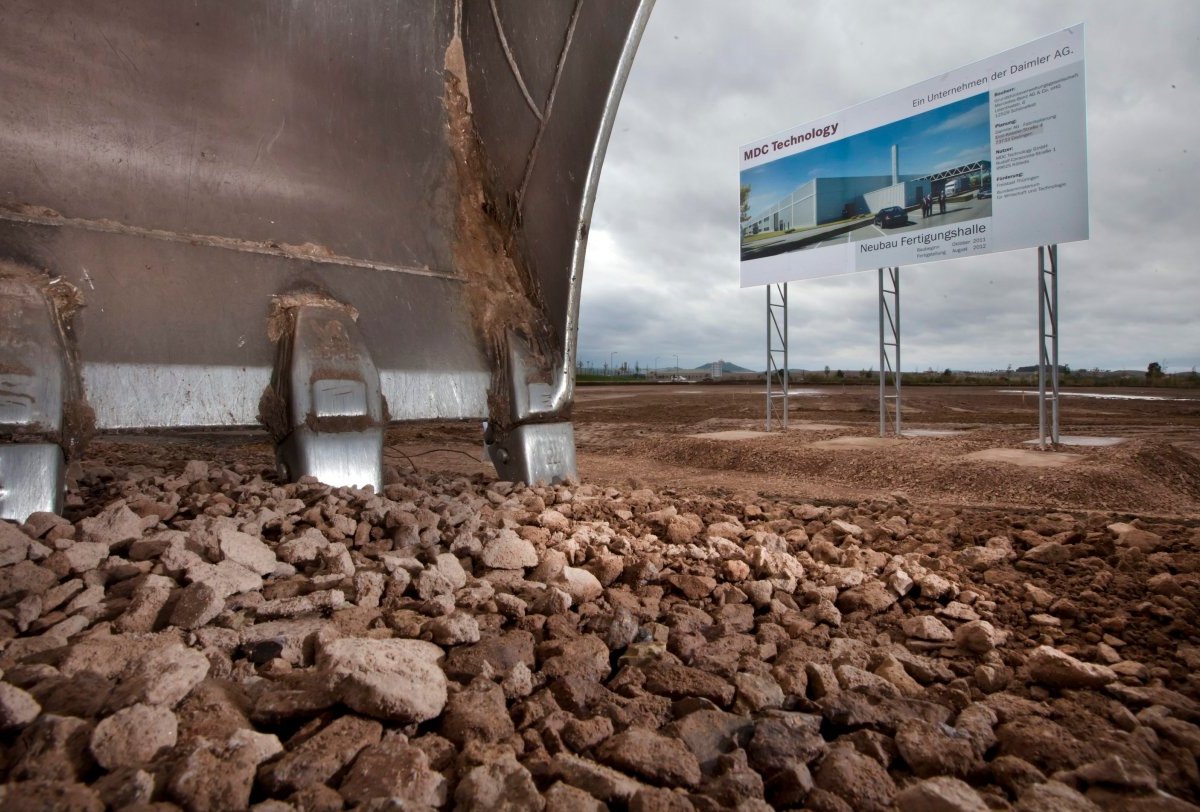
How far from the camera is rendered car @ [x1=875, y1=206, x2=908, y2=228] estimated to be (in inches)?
254

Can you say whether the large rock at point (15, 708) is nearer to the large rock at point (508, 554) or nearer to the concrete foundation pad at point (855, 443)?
the large rock at point (508, 554)

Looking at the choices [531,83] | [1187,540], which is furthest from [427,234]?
[1187,540]

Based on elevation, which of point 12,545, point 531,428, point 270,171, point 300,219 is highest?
point 270,171

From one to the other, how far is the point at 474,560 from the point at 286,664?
618mm

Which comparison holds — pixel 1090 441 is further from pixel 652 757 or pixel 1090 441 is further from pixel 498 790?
pixel 498 790

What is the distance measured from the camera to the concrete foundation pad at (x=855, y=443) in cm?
609

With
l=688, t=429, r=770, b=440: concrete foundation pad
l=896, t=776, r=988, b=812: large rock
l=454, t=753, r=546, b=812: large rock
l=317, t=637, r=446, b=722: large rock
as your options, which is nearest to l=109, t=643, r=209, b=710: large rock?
l=317, t=637, r=446, b=722: large rock

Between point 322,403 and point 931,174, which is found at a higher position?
point 931,174

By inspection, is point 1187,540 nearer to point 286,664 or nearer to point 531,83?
point 286,664

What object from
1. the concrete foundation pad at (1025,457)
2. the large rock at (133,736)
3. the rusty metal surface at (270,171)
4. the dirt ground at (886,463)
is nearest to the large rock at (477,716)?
the large rock at (133,736)

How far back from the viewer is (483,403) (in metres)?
2.68

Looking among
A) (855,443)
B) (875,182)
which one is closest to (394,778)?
(855,443)

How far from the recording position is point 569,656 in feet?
3.91

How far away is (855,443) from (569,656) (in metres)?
5.73
